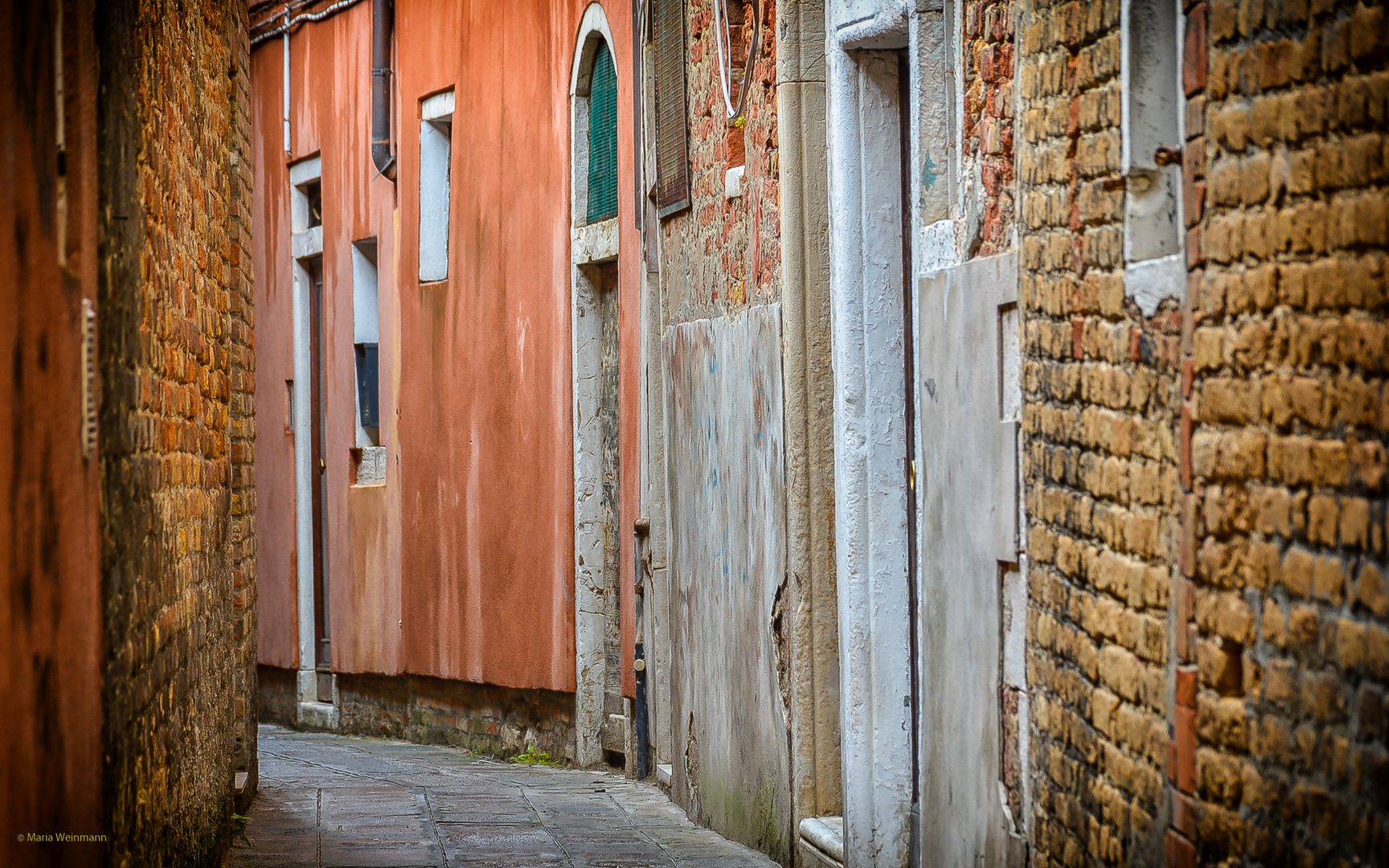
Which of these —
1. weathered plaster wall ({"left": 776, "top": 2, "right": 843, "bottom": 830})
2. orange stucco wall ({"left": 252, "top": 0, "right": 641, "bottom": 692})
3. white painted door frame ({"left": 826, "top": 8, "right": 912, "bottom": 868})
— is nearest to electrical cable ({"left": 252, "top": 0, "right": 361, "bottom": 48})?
orange stucco wall ({"left": 252, "top": 0, "right": 641, "bottom": 692})

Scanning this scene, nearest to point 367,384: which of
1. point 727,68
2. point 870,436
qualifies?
point 727,68

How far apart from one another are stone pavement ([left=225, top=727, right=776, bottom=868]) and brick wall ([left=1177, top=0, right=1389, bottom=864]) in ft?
11.3

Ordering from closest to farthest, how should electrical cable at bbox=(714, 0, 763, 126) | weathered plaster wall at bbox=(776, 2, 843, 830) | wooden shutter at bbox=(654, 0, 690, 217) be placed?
weathered plaster wall at bbox=(776, 2, 843, 830) → electrical cable at bbox=(714, 0, 763, 126) → wooden shutter at bbox=(654, 0, 690, 217)

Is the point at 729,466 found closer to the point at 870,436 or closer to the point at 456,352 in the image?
the point at 870,436

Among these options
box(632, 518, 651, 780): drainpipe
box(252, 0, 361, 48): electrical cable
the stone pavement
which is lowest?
the stone pavement

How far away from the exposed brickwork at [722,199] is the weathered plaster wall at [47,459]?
325cm

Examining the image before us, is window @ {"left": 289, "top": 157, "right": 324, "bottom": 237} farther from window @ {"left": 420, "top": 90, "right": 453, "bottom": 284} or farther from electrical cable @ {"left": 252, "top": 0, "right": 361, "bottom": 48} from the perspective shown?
window @ {"left": 420, "top": 90, "right": 453, "bottom": 284}

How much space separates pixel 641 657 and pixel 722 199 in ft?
9.24

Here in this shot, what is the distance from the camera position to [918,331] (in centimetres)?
510

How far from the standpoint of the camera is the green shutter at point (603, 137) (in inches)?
374

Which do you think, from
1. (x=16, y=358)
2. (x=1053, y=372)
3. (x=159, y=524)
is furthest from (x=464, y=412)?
(x=16, y=358)

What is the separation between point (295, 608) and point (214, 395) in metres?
7.40

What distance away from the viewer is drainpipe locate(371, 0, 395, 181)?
12.0m

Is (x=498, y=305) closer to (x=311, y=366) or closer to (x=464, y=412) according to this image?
(x=464, y=412)
